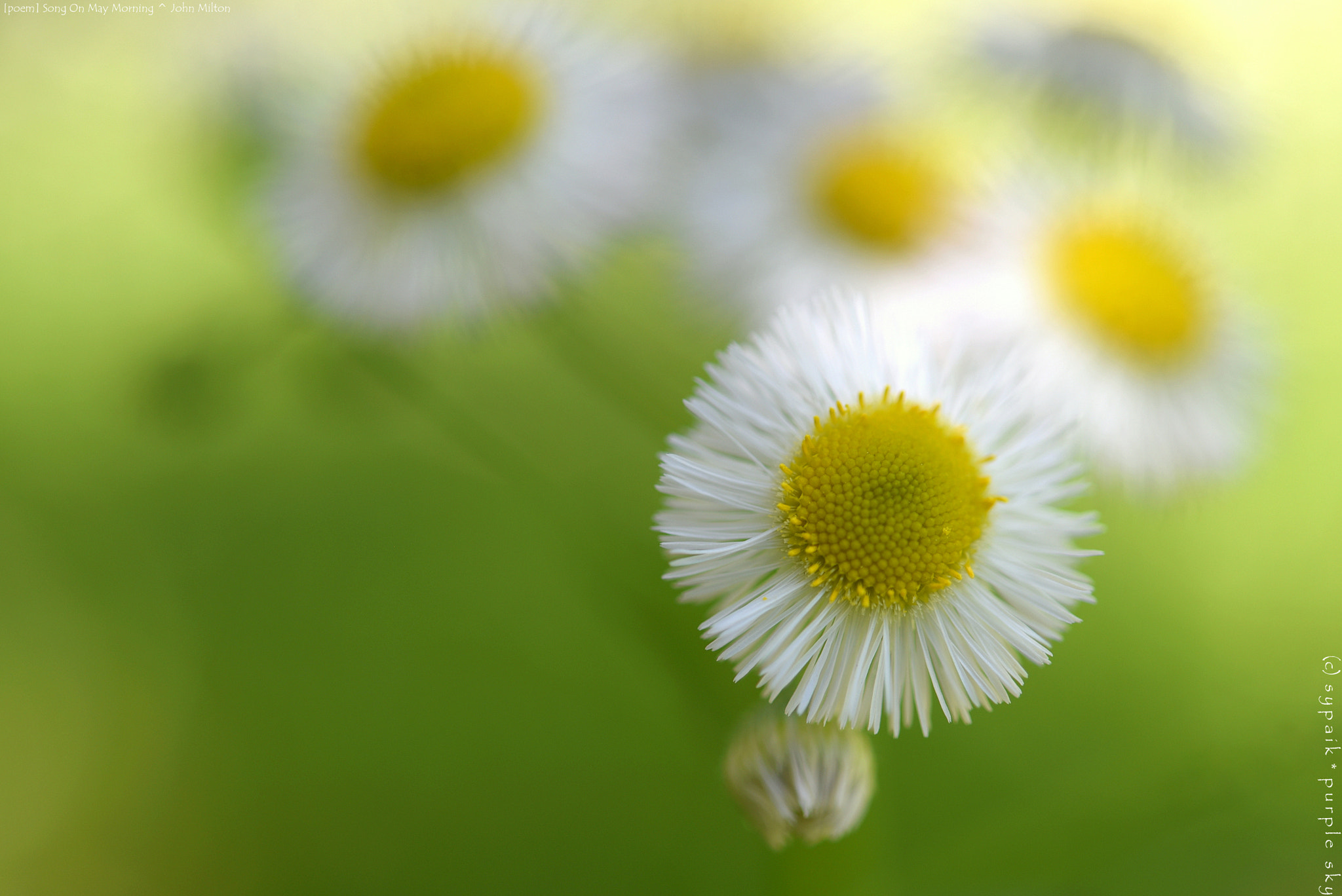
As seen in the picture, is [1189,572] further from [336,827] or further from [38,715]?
[38,715]

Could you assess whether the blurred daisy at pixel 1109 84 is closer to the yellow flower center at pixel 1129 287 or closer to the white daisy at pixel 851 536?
the yellow flower center at pixel 1129 287

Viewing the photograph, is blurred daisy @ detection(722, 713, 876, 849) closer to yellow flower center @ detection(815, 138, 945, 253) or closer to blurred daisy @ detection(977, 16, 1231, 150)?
yellow flower center @ detection(815, 138, 945, 253)

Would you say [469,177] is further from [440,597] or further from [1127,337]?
[440,597]

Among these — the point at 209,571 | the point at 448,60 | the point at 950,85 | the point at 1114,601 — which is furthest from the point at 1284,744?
the point at 209,571

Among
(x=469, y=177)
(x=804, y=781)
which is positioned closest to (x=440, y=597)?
(x=469, y=177)

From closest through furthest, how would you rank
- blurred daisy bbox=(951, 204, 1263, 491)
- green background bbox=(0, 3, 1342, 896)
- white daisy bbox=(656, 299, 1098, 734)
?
white daisy bbox=(656, 299, 1098, 734) → blurred daisy bbox=(951, 204, 1263, 491) → green background bbox=(0, 3, 1342, 896)

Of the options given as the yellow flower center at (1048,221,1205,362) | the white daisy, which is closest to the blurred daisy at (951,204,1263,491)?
the yellow flower center at (1048,221,1205,362)
